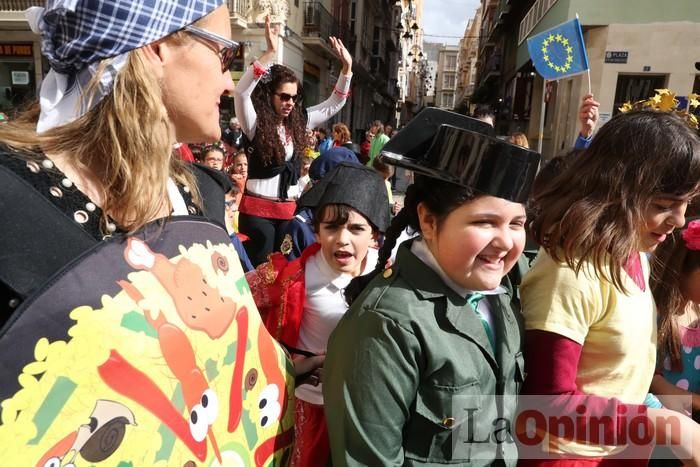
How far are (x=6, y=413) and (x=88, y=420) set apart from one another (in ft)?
0.40

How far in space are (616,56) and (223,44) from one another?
13.9 meters

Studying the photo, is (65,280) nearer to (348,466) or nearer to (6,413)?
(6,413)

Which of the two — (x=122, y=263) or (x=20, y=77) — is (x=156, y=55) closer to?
(x=122, y=263)

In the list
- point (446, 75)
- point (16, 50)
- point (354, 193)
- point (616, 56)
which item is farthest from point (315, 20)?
point (446, 75)

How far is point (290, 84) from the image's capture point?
11.5ft

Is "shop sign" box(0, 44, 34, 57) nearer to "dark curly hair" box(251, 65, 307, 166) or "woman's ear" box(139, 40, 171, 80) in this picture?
"dark curly hair" box(251, 65, 307, 166)

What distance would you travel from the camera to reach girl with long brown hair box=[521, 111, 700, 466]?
1446 millimetres

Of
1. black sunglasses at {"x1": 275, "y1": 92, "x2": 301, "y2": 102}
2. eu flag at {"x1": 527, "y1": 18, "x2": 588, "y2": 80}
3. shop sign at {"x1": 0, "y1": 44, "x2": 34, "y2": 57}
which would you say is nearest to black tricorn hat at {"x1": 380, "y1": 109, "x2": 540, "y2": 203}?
black sunglasses at {"x1": 275, "y1": 92, "x2": 301, "y2": 102}

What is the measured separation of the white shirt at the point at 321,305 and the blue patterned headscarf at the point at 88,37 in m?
1.29

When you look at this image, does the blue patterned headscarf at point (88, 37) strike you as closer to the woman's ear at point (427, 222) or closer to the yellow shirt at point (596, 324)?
the woman's ear at point (427, 222)

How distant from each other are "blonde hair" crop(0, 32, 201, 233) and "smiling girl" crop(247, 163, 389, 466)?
110 cm

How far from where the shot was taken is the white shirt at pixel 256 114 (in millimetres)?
3287

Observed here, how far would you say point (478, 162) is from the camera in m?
1.31

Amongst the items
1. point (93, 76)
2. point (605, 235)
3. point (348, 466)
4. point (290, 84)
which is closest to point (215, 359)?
point (348, 466)
